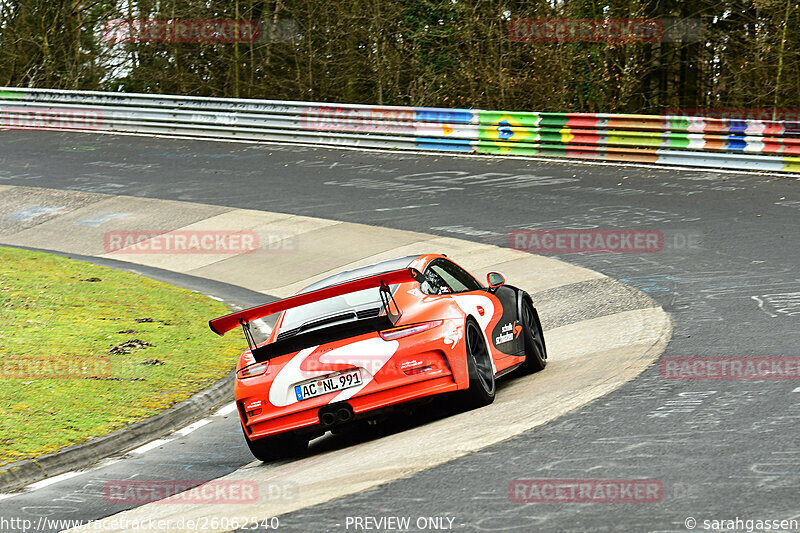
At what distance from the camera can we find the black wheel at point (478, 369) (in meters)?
7.45

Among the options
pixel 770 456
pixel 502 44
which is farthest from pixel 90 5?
pixel 770 456

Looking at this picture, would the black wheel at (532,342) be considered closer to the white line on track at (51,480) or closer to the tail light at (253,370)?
the tail light at (253,370)

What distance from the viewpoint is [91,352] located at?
11062 mm

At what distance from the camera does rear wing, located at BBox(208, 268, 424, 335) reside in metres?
7.16

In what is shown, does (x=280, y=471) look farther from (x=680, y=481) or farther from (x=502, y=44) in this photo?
(x=502, y=44)

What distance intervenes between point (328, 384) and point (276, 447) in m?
0.72

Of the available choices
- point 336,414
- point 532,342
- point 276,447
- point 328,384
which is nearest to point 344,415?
point 336,414

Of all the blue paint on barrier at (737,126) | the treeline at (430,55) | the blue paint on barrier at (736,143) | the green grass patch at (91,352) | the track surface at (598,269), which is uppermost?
the treeline at (430,55)

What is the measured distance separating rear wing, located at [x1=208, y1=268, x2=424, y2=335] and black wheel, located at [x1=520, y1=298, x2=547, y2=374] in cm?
196

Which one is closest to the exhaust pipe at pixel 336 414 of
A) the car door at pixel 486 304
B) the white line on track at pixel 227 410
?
the car door at pixel 486 304

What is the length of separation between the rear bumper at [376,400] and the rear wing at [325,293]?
74cm

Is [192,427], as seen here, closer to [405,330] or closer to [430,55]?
[405,330]

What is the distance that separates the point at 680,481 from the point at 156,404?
5404 mm

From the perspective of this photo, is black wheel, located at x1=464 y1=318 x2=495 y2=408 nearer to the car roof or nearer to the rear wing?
the rear wing
